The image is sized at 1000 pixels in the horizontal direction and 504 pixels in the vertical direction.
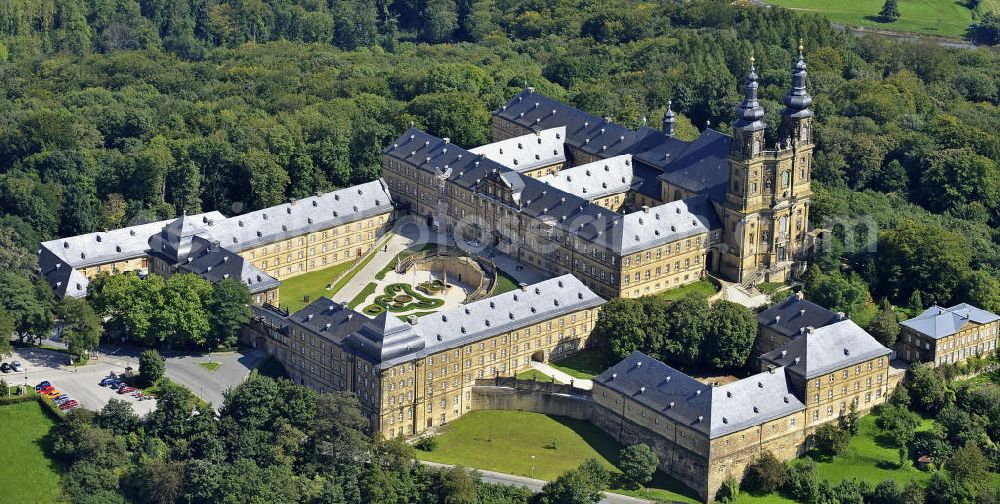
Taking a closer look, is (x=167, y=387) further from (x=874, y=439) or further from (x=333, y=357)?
(x=874, y=439)

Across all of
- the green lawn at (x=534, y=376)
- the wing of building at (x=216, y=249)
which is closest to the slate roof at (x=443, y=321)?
the green lawn at (x=534, y=376)

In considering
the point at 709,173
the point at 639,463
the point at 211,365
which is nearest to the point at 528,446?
the point at 639,463

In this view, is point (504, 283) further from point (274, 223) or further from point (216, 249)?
point (216, 249)

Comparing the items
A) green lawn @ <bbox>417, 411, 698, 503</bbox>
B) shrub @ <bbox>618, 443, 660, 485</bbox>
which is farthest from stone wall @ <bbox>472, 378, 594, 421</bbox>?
shrub @ <bbox>618, 443, 660, 485</bbox>

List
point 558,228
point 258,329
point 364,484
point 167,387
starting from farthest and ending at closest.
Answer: point 558,228, point 258,329, point 167,387, point 364,484

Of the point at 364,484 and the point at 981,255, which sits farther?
the point at 981,255

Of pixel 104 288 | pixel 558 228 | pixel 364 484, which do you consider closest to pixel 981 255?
pixel 558 228
